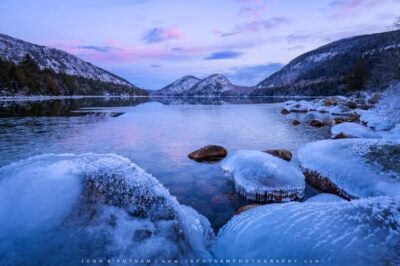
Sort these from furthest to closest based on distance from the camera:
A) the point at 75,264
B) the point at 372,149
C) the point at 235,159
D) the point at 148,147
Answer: the point at 148,147 < the point at 235,159 < the point at 372,149 < the point at 75,264

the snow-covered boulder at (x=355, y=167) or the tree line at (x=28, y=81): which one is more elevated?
the tree line at (x=28, y=81)

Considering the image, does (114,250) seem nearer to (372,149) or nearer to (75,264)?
(75,264)

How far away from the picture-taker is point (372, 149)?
1130cm

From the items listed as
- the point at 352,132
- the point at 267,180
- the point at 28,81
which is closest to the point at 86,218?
the point at 267,180

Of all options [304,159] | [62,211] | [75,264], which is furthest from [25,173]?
[304,159]

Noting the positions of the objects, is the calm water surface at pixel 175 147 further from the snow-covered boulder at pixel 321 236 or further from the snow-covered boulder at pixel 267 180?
the snow-covered boulder at pixel 321 236

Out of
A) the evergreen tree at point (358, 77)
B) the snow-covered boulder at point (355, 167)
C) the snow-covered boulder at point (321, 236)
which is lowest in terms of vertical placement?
the snow-covered boulder at point (355, 167)

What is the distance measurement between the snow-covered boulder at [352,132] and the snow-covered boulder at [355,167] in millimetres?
6737

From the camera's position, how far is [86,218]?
5055 mm

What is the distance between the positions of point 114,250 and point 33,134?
2169 cm

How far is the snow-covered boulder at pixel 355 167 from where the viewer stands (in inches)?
349

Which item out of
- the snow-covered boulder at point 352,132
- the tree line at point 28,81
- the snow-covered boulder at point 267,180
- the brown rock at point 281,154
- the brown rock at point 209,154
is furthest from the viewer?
the tree line at point 28,81

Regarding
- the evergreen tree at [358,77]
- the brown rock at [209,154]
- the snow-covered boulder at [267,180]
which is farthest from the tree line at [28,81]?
the evergreen tree at [358,77]

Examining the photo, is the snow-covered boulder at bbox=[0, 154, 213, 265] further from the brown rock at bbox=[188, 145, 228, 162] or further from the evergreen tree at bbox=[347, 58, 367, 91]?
the evergreen tree at bbox=[347, 58, 367, 91]
